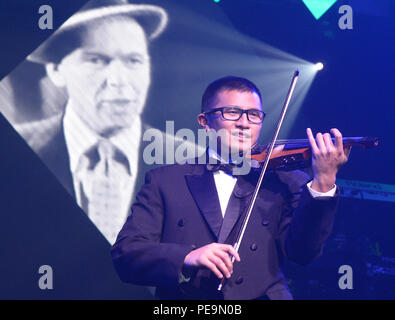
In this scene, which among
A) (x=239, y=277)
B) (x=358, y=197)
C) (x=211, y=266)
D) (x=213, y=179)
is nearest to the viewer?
(x=211, y=266)

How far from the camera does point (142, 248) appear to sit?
6.73 feet

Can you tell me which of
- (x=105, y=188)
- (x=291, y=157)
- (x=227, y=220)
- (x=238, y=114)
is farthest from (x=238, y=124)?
(x=105, y=188)

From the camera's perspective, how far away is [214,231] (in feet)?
6.86

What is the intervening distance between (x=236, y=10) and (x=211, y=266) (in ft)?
11.0

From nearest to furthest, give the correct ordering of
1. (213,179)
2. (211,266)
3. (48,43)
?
(211,266) < (213,179) < (48,43)

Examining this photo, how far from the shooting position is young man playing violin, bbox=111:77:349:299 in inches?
77.0

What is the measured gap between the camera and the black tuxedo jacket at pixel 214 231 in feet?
6.52

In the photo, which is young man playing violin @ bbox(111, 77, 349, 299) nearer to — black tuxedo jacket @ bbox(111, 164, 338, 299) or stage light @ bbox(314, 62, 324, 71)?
black tuxedo jacket @ bbox(111, 164, 338, 299)

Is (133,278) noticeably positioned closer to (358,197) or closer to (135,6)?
(135,6)

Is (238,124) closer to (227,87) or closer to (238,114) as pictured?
(238,114)

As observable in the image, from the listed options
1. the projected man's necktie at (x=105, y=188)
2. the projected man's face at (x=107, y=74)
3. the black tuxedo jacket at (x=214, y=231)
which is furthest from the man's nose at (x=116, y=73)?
the black tuxedo jacket at (x=214, y=231)

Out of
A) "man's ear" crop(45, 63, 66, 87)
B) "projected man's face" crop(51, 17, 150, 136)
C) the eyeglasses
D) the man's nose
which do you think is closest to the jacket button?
the eyeglasses

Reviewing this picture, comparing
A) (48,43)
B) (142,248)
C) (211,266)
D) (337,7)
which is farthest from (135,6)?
(211,266)
